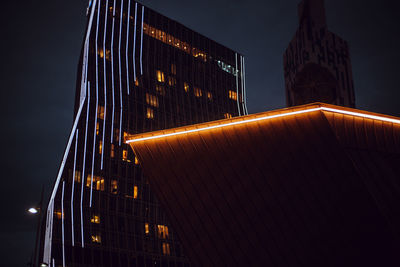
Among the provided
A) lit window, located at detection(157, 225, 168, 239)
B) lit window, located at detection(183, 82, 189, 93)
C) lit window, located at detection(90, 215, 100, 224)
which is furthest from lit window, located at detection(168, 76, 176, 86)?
lit window, located at detection(90, 215, 100, 224)

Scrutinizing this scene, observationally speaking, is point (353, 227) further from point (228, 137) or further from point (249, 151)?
point (228, 137)

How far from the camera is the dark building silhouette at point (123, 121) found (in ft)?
166

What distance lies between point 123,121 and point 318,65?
127 ft

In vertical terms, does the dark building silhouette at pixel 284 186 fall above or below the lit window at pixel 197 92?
below

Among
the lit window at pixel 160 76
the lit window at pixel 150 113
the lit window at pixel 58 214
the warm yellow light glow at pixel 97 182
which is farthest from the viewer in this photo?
the lit window at pixel 160 76

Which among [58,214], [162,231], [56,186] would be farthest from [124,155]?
[58,214]

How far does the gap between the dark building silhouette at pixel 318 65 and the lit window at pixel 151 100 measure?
127ft

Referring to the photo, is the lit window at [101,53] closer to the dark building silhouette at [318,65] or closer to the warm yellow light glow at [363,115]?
the dark building silhouette at [318,65]

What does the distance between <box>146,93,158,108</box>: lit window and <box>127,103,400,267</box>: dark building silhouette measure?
47936 millimetres

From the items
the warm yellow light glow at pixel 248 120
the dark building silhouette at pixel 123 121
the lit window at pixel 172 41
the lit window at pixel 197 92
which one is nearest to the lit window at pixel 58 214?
the dark building silhouette at pixel 123 121

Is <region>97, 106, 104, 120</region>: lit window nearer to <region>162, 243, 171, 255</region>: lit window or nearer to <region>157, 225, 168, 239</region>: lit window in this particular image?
<region>157, 225, 168, 239</region>: lit window

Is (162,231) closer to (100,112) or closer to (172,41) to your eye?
(100,112)

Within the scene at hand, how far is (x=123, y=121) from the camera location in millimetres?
60344

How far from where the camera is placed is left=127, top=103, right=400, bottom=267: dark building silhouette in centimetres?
1636
